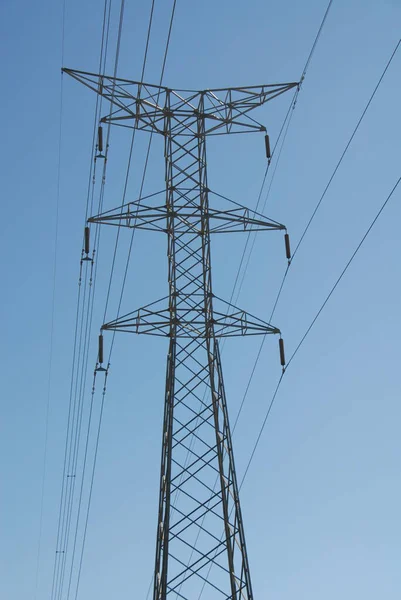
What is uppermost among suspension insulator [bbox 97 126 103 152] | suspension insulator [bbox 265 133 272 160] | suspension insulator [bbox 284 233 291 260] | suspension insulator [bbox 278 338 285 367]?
suspension insulator [bbox 265 133 272 160]

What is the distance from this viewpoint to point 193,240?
81.7 ft

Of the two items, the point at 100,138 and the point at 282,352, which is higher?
the point at 100,138

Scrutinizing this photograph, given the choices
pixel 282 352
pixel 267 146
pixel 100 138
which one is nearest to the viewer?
pixel 282 352

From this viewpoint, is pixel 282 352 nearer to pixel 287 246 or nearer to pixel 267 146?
pixel 287 246

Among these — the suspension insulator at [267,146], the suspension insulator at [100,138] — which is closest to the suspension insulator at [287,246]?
the suspension insulator at [267,146]

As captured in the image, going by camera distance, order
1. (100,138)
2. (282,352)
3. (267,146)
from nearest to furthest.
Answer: (282,352), (100,138), (267,146)

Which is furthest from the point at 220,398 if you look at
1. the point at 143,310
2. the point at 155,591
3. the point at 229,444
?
the point at 155,591

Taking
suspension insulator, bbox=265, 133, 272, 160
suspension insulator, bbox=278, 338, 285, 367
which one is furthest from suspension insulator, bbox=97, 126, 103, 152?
suspension insulator, bbox=278, 338, 285, 367

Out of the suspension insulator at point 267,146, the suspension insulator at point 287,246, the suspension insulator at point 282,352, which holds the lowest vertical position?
the suspension insulator at point 282,352

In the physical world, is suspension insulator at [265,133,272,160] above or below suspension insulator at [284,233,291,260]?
above

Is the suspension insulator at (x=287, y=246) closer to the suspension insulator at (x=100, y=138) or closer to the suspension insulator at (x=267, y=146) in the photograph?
the suspension insulator at (x=267, y=146)

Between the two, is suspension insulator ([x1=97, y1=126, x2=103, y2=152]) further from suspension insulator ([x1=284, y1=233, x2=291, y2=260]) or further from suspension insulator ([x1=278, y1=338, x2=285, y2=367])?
suspension insulator ([x1=278, y1=338, x2=285, y2=367])

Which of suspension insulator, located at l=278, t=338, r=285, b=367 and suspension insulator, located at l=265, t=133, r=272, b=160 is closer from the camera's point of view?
suspension insulator, located at l=278, t=338, r=285, b=367

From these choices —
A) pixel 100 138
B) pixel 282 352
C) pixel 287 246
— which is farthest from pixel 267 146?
pixel 282 352
